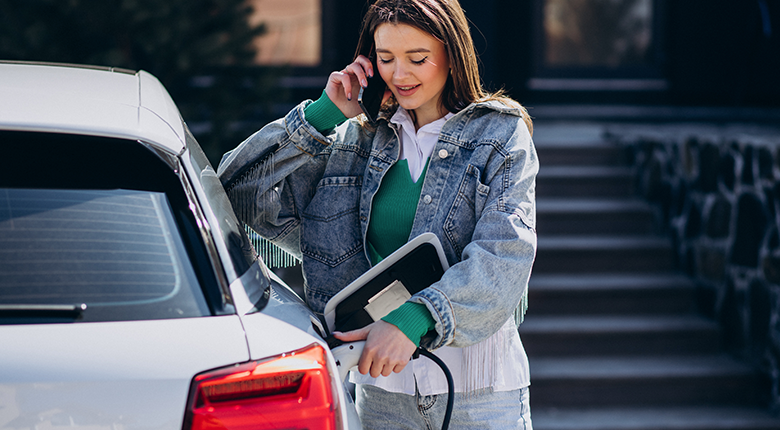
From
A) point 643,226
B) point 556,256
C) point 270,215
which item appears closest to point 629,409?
point 556,256

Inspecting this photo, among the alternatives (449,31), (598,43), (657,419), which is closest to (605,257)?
(657,419)

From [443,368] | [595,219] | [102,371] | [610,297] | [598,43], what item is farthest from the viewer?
[598,43]

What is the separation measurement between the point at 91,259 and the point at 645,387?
11.6 ft

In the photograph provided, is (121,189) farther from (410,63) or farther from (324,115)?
(410,63)

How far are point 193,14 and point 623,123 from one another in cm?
381

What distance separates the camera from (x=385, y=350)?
1464 millimetres

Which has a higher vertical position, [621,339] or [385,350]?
[385,350]

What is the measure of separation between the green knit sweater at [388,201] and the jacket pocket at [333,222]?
51 millimetres

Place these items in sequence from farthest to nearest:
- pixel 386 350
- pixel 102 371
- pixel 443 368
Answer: pixel 443 368, pixel 386 350, pixel 102 371

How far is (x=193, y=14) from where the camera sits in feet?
13.8

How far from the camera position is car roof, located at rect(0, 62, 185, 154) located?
124cm

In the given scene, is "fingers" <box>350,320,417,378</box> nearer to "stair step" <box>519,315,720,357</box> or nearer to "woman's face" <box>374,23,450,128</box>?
"woman's face" <box>374,23,450,128</box>

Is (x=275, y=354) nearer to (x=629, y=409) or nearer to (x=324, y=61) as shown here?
(x=629, y=409)

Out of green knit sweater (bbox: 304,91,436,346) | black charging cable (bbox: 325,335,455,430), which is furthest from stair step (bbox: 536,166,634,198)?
black charging cable (bbox: 325,335,455,430)
